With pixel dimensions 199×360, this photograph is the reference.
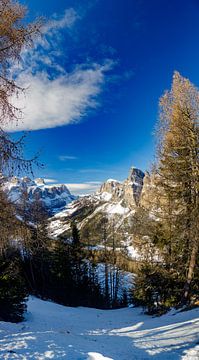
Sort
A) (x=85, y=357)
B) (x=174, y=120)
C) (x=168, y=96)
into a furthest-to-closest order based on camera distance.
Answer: (x=168, y=96), (x=174, y=120), (x=85, y=357)

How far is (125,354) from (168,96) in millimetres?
13713

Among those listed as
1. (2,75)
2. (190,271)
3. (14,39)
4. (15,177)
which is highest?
(14,39)

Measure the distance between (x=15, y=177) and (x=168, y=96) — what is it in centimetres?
1279

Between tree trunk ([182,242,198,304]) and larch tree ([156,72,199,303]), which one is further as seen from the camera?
tree trunk ([182,242,198,304])

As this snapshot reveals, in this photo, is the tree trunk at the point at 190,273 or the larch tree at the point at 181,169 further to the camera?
the tree trunk at the point at 190,273

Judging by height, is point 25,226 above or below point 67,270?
above

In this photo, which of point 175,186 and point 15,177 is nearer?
point 15,177

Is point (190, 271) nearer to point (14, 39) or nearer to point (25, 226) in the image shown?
point (25, 226)

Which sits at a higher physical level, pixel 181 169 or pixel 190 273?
pixel 181 169

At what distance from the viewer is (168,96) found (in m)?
16.8

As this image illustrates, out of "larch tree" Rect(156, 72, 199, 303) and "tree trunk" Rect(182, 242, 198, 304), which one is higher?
"larch tree" Rect(156, 72, 199, 303)

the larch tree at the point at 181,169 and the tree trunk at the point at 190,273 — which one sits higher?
the larch tree at the point at 181,169

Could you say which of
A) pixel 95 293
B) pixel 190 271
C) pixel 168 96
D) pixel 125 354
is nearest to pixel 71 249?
pixel 95 293

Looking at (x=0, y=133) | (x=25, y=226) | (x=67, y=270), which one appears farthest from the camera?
(x=67, y=270)
